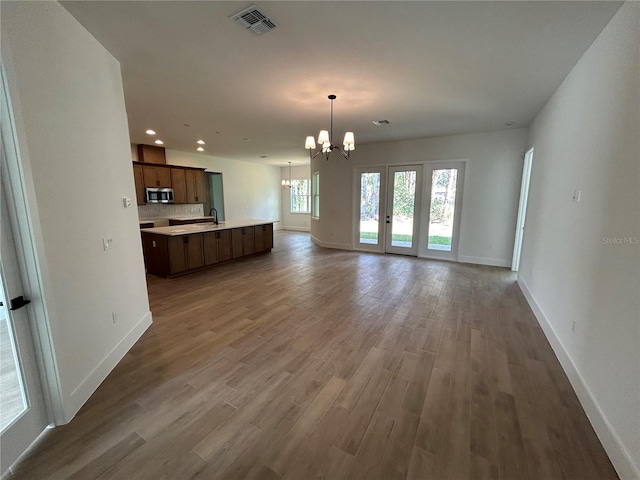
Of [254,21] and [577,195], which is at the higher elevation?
[254,21]

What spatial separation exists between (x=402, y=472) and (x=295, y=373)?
1.06 meters

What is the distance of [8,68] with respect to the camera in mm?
1433

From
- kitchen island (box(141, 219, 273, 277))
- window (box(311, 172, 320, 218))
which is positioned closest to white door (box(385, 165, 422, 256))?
window (box(311, 172, 320, 218))

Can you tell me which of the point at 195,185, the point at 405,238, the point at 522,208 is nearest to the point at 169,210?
the point at 195,185

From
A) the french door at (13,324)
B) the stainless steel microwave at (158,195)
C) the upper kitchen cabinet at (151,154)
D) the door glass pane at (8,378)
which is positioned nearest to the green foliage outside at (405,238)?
the stainless steel microwave at (158,195)

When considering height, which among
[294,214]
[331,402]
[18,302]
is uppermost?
[18,302]

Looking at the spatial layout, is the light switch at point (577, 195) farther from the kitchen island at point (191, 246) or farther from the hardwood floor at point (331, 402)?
the kitchen island at point (191, 246)

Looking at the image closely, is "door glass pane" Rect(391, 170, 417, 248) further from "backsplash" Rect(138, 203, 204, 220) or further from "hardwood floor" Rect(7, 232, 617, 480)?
"backsplash" Rect(138, 203, 204, 220)

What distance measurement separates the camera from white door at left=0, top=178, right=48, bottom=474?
4.84 feet

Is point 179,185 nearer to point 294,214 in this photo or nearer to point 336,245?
point 336,245

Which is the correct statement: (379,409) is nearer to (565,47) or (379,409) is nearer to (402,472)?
(402,472)

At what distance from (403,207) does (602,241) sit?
4770 mm

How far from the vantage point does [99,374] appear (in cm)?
212

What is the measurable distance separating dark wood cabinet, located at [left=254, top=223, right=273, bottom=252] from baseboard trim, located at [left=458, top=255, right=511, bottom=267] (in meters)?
4.60
